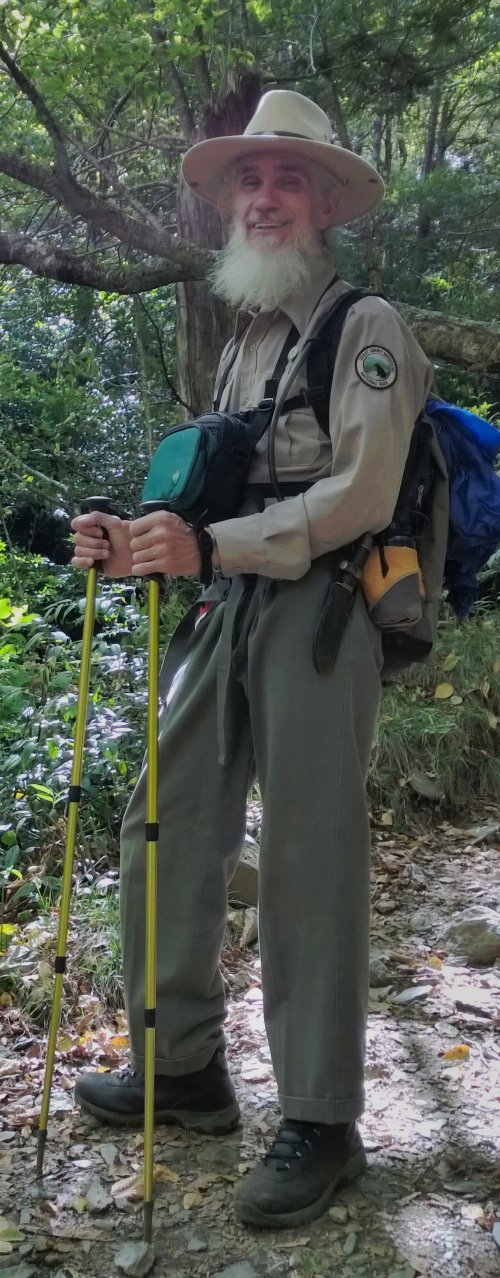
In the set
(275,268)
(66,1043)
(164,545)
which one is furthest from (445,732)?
(164,545)

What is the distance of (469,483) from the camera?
2523 mm

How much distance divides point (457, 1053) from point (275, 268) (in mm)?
2392

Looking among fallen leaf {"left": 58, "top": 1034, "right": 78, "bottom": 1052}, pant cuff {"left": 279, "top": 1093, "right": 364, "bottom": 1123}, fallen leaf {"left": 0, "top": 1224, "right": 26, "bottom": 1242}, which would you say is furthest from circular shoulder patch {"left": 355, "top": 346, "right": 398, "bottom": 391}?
fallen leaf {"left": 58, "top": 1034, "right": 78, "bottom": 1052}

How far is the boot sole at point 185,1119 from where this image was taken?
266 cm

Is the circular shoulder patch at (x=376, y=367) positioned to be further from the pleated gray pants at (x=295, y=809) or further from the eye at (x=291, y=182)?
the eye at (x=291, y=182)

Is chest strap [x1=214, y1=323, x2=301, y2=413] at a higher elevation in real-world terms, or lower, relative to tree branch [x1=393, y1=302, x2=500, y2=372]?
lower

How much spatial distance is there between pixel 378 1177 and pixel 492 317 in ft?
22.5

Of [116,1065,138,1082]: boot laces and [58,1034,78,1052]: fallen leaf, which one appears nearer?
[116,1065,138,1082]: boot laces

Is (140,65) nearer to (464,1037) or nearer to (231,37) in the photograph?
(231,37)

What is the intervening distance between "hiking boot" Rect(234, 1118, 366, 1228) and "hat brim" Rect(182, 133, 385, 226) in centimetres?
239

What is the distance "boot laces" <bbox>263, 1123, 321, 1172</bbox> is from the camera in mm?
2318

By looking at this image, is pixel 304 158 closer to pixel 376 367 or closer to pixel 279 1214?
pixel 376 367

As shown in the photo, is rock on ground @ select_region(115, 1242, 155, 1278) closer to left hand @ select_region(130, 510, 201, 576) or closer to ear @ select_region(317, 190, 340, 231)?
left hand @ select_region(130, 510, 201, 576)

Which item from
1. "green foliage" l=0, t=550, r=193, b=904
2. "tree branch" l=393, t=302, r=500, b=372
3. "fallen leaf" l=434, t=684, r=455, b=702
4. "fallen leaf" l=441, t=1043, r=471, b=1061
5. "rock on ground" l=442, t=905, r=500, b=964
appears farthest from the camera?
"fallen leaf" l=434, t=684, r=455, b=702
